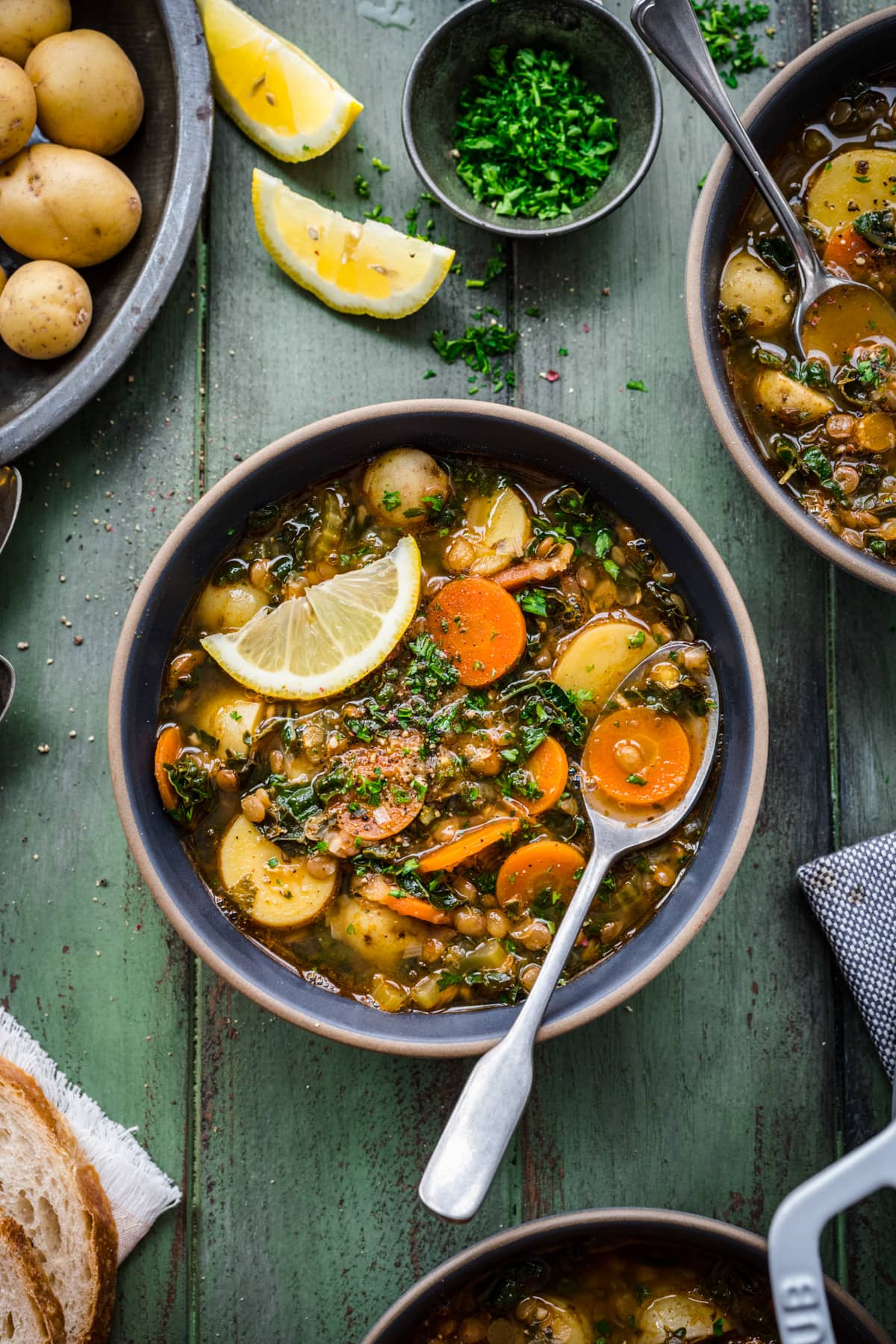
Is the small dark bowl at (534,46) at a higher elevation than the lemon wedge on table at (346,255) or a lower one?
higher

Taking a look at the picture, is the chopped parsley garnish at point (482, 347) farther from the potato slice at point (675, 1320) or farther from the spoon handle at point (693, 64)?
the potato slice at point (675, 1320)

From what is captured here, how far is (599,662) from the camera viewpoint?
2572 mm

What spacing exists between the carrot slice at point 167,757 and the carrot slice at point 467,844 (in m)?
0.60

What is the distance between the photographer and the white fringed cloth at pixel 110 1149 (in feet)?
9.05

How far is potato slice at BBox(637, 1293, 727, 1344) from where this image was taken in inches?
103

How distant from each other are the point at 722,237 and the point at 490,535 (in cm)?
89

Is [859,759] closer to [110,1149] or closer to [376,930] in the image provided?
[376,930]

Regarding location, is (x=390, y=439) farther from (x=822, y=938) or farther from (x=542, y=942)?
(x=822, y=938)

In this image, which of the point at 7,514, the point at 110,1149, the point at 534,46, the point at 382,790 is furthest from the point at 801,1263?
the point at 534,46

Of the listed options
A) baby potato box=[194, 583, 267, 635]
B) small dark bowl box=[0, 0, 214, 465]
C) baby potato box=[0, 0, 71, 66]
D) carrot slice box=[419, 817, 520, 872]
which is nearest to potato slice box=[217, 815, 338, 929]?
carrot slice box=[419, 817, 520, 872]

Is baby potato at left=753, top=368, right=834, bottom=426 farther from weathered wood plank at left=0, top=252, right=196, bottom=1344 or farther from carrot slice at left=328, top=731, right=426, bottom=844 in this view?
weathered wood plank at left=0, top=252, right=196, bottom=1344

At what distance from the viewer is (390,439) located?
2.59 meters

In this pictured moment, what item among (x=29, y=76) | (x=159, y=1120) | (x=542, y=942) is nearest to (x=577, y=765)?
(x=542, y=942)

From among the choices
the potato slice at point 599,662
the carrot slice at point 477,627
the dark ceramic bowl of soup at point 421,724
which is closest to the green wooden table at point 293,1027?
the dark ceramic bowl of soup at point 421,724
